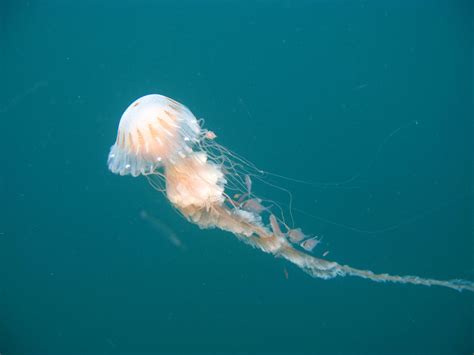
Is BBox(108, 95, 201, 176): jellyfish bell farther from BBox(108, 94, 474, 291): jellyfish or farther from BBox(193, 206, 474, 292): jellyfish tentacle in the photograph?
BBox(193, 206, 474, 292): jellyfish tentacle

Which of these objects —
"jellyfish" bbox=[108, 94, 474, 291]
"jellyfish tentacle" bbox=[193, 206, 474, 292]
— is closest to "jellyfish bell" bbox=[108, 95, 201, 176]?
"jellyfish" bbox=[108, 94, 474, 291]

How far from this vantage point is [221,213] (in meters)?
3.84

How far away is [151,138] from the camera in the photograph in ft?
11.7

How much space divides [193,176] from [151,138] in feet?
1.93

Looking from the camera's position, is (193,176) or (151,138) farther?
(193,176)

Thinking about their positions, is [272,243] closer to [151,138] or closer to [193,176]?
[193,176]

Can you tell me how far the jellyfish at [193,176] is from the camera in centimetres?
360

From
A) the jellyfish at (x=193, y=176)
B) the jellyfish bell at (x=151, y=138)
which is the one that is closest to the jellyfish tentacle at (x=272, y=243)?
the jellyfish at (x=193, y=176)

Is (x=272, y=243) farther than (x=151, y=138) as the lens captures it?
Yes

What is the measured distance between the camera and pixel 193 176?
375 cm

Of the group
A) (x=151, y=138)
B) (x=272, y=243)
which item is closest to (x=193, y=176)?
(x=151, y=138)

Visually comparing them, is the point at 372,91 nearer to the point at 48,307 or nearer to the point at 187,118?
the point at 187,118

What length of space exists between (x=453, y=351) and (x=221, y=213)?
4.03 m

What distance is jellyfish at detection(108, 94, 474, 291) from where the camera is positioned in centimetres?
360
